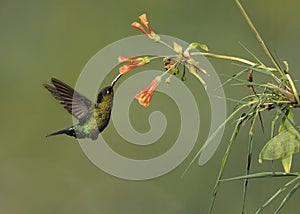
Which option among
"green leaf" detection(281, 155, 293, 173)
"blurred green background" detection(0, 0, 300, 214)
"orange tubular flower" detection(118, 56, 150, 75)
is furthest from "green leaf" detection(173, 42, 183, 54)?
"blurred green background" detection(0, 0, 300, 214)

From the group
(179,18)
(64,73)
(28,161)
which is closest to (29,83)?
A: (64,73)

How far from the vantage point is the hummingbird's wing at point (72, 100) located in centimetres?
83

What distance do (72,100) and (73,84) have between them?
220cm

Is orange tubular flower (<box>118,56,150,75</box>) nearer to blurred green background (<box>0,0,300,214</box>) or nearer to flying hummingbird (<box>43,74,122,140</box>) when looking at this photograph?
flying hummingbird (<box>43,74,122,140</box>)

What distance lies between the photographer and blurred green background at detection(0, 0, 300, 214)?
259 cm

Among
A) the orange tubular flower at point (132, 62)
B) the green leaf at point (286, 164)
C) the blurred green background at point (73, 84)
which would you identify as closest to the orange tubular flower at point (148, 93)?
the orange tubular flower at point (132, 62)

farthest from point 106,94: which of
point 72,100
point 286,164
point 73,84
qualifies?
point 73,84

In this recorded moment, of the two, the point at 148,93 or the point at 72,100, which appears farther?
the point at 72,100

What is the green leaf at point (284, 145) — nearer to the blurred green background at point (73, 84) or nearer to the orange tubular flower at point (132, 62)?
the orange tubular flower at point (132, 62)

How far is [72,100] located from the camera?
0.85 meters

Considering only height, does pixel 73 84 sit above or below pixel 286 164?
above

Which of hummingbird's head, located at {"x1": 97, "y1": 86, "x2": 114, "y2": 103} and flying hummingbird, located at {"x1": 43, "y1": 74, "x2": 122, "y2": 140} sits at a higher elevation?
hummingbird's head, located at {"x1": 97, "y1": 86, "x2": 114, "y2": 103}

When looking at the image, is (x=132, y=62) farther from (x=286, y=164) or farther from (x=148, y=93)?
(x=286, y=164)

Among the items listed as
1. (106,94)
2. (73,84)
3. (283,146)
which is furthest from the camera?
(73,84)
